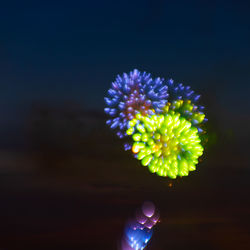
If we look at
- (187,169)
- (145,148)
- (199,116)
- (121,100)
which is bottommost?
(187,169)

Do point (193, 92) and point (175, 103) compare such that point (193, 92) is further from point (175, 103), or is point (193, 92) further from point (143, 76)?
point (143, 76)

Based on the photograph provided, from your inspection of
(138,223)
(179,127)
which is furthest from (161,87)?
(138,223)

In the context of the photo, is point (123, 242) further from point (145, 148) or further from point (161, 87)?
point (161, 87)

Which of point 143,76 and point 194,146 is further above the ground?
point 143,76

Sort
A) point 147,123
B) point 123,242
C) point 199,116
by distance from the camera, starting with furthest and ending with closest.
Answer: point 123,242 < point 199,116 < point 147,123

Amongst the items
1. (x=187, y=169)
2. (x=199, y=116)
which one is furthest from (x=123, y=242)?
(x=199, y=116)

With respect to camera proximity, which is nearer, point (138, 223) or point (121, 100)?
point (121, 100)

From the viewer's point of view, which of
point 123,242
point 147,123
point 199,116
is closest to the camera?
point 147,123
